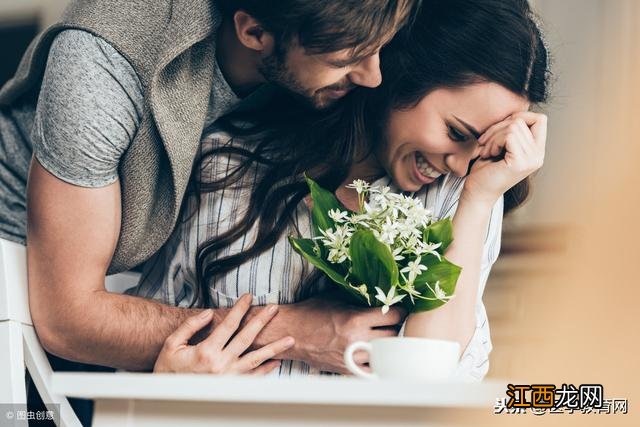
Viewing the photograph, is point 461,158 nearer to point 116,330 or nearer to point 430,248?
point 430,248

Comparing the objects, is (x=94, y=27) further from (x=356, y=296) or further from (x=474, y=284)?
(x=474, y=284)

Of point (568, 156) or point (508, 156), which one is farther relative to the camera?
point (568, 156)

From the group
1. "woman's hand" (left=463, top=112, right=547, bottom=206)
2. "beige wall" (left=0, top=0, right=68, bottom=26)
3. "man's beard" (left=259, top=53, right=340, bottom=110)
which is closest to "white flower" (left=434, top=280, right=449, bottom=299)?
"woman's hand" (left=463, top=112, right=547, bottom=206)

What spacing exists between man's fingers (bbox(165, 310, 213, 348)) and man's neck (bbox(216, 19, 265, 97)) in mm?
404

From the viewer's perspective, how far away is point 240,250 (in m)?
1.40

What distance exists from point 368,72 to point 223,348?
1.65 feet

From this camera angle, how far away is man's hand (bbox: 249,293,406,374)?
4.27 ft

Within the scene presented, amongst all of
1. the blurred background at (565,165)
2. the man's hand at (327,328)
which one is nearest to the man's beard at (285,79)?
the man's hand at (327,328)

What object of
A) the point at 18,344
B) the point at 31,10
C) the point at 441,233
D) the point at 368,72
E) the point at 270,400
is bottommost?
the point at 270,400

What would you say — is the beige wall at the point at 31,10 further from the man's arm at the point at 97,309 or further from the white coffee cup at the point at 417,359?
the white coffee cup at the point at 417,359

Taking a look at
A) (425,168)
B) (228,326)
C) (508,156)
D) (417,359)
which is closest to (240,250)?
(228,326)

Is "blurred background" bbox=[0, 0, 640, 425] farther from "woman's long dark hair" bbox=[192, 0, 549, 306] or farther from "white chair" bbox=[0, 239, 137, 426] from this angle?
"white chair" bbox=[0, 239, 137, 426]

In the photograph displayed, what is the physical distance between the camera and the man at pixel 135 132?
1.28 m

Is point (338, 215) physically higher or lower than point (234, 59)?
lower
